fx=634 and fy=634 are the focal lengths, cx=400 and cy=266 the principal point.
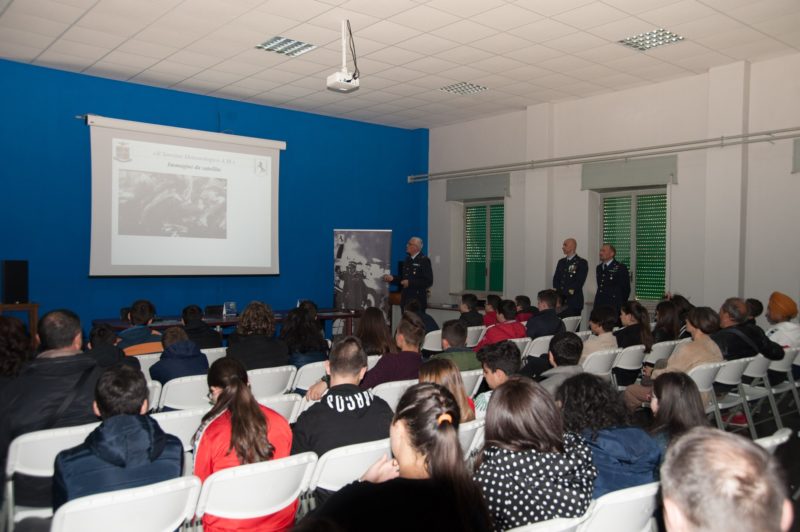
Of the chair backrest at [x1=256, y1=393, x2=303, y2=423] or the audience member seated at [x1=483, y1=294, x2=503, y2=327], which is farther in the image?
the audience member seated at [x1=483, y1=294, x2=503, y2=327]

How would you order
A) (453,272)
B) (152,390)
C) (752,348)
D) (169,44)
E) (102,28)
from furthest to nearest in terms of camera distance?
(453,272)
(169,44)
(102,28)
(752,348)
(152,390)

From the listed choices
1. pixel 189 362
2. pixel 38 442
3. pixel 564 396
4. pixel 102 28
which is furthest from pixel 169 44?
pixel 564 396

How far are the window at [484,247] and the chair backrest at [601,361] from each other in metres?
5.41

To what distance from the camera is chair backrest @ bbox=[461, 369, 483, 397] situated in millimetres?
3932

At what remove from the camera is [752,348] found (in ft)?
15.8

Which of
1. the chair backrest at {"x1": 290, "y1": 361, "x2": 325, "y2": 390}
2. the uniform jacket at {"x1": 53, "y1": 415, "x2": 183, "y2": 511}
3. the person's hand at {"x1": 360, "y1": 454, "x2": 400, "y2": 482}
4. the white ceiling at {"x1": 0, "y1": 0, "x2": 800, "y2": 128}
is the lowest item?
the chair backrest at {"x1": 290, "y1": 361, "x2": 325, "y2": 390}

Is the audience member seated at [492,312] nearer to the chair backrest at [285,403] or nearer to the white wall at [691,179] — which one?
the white wall at [691,179]

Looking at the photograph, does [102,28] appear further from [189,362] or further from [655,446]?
[655,446]

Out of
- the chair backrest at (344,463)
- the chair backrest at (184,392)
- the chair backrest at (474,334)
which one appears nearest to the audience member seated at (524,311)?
the chair backrest at (474,334)

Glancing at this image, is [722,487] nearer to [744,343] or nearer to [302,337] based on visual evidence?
[302,337]

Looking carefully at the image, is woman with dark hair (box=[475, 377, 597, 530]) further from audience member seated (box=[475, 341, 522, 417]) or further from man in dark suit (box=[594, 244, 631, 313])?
man in dark suit (box=[594, 244, 631, 313])

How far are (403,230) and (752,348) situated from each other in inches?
268

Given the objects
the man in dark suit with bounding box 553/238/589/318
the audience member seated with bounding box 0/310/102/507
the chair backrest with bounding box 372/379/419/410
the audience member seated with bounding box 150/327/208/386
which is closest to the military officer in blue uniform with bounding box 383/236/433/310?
the man in dark suit with bounding box 553/238/589/318

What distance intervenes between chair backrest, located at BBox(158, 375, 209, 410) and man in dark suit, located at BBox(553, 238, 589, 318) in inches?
211
